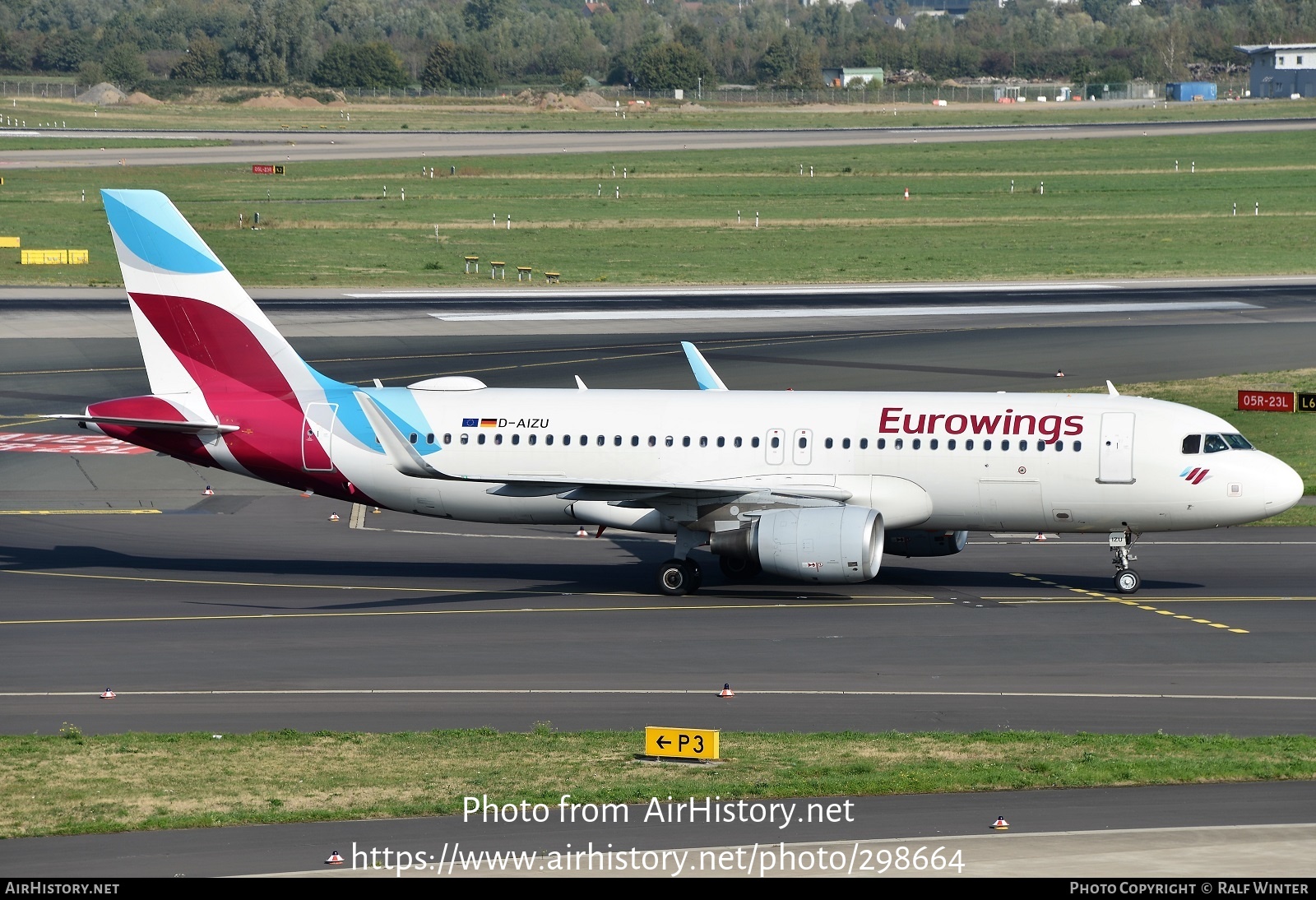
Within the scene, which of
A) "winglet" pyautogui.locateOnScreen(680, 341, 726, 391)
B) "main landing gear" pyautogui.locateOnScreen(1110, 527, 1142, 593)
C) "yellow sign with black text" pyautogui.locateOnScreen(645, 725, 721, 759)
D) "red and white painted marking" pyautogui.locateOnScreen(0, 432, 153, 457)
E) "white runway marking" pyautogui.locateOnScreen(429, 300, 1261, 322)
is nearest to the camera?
"yellow sign with black text" pyautogui.locateOnScreen(645, 725, 721, 759)

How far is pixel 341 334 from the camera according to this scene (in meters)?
78.8

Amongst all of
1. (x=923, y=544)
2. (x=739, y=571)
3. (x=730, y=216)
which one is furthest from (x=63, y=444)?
(x=730, y=216)

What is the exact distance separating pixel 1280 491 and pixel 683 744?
19.4 meters

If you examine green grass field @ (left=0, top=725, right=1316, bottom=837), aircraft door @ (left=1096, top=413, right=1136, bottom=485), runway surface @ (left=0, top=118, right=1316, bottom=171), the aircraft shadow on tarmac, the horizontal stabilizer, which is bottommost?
the aircraft shadow on tarmac

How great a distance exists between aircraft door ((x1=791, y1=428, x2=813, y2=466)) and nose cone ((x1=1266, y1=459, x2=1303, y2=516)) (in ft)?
34.5

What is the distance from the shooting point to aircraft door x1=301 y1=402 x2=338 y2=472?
40656 mm

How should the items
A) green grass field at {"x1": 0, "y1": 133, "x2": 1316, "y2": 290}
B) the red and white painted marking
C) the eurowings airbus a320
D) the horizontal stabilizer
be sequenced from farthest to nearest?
green grass field at {"x1": 0, "y1": 133, "x2": 1316, "y2": 290} < the red and white painted marking < the horizontal stabilizer < the eurowings airbus a320

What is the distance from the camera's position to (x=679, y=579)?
3966 centimetres

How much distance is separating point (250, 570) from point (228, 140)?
149 m

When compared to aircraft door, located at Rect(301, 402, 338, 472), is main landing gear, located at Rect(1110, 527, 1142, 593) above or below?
below

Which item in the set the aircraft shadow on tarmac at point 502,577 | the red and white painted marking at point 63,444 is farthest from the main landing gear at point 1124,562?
the red and white painted marking at point 63,444

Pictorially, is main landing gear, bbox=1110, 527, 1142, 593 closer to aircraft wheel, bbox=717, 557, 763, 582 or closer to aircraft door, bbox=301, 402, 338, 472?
aircraft wheel, bbox=717, 557, 763, 582

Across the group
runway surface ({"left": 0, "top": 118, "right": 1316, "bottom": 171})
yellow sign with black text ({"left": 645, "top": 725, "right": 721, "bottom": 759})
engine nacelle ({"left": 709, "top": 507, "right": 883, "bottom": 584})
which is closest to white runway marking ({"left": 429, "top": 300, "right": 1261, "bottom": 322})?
engine nacelle ({"left": 709, "top": 507, "right": 883, "bottom": 584})
